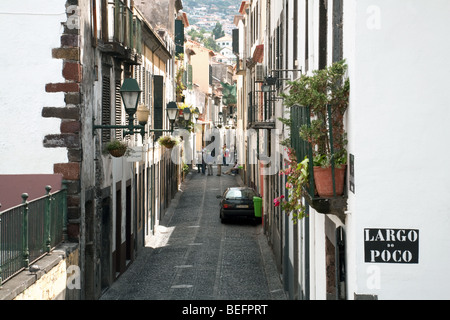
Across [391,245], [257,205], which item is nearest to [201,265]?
[257,205]

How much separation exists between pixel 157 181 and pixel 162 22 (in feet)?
38.4

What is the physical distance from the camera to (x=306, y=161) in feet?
24.2

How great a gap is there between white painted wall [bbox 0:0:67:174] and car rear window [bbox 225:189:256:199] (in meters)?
14.4

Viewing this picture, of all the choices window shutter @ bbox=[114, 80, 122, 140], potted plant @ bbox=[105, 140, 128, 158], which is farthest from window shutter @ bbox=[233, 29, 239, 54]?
potted plant @ bbox=[105, 140, 128, 158]

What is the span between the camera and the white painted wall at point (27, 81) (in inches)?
485

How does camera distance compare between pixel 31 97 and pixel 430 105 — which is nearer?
pixel 430 105

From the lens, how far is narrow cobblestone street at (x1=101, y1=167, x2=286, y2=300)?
51.5 feet

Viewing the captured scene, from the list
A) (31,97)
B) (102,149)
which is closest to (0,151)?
(31,97)

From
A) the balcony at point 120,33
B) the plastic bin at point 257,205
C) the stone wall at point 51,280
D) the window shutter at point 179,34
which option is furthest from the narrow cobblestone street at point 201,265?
the window shutter at point 179,34

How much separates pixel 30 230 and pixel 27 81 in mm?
3321

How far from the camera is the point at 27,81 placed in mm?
12367

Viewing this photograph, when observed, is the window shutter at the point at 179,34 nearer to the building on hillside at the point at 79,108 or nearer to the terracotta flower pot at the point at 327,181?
the building on hillside at the point at 79,108

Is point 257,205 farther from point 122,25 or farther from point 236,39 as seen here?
point 236,39

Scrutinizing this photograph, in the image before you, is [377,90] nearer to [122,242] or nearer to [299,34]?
[299,34]
